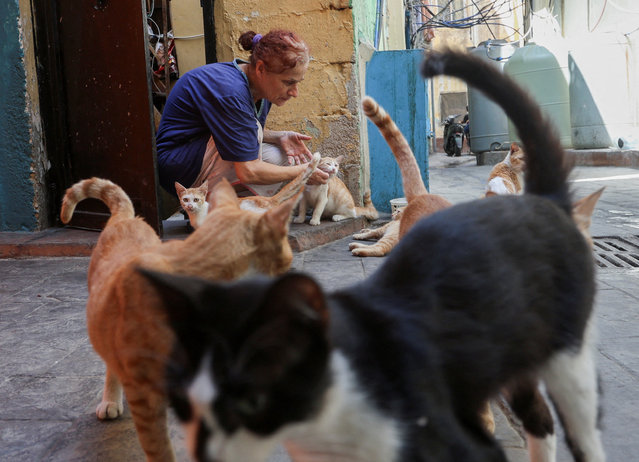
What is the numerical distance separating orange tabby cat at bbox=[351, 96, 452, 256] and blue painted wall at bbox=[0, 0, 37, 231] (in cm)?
375

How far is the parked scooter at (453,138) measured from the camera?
16531 mm

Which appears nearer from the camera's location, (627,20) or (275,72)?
(275,72)

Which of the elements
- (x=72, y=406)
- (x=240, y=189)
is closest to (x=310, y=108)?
(x=240, y=189)

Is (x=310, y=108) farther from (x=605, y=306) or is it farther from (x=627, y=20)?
(x=627, y=20)

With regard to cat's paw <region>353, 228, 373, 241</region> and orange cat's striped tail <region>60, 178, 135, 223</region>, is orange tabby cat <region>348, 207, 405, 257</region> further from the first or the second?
orange cat's striped tail <region>60, 178, 135, 223</region>

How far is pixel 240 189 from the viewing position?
4.37 m

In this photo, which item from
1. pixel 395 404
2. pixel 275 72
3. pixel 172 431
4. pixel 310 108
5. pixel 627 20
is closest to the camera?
pixel 395 404

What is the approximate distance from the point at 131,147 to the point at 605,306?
138 inches

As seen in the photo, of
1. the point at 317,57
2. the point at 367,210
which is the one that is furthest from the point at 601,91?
the point at 317,57

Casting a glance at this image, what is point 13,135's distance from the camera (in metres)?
4.98

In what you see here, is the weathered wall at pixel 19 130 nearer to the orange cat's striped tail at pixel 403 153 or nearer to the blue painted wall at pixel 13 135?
the blue painted wall at pixel 13 135

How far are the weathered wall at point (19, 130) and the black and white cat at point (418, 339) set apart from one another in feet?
14.4

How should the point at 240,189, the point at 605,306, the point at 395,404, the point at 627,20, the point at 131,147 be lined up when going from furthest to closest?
the point at 627,20 < the point at 131,147 < the point at 240,189 < the point at 605,306 < the point at 395,404

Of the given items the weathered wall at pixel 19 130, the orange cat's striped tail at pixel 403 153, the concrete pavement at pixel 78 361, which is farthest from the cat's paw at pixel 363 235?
the weathered wall at pixel 19 130
